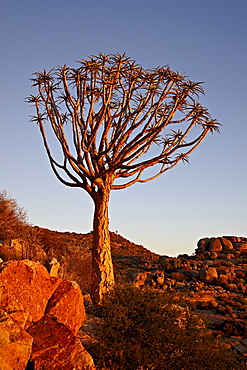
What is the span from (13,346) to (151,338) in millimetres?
3508

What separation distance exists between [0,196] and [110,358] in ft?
51.2

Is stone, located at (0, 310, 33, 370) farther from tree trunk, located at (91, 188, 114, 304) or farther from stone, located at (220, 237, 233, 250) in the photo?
stone, located at (220, 237, 233, 250)

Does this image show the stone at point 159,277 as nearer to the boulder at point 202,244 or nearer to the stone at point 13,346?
the boulder at point 202,244

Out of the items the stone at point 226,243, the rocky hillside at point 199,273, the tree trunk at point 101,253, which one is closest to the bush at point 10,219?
the rocky hillside at point 199,273

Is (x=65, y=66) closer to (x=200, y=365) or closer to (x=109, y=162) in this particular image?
(x=109, y=162)

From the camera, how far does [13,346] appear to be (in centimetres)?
555

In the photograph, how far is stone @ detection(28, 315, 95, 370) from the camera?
5.90 m

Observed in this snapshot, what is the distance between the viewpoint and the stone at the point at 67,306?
7.21 metres

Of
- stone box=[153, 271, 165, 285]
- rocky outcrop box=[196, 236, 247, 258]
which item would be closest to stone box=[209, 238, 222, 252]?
rocky outcrop box=[196, 236, 247, 258]

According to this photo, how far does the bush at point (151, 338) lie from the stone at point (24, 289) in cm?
157

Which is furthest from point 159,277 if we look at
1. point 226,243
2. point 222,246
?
point 226,243

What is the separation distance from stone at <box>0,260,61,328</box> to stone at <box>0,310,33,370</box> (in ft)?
2.20

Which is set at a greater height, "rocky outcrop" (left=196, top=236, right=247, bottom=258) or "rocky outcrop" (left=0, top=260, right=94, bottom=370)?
"rocky outcrop" (left=196, top=236, right=247, bottom=258)

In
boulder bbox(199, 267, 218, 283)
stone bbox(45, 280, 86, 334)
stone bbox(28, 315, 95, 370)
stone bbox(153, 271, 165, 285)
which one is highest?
boulder bbox(199, 267, 218, 283)
